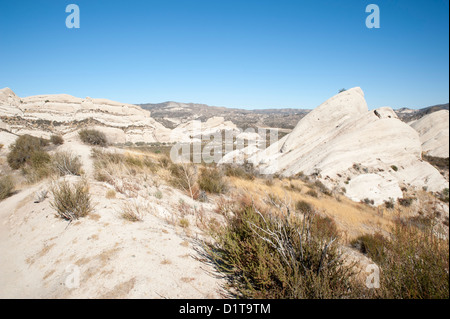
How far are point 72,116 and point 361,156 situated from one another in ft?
91.4

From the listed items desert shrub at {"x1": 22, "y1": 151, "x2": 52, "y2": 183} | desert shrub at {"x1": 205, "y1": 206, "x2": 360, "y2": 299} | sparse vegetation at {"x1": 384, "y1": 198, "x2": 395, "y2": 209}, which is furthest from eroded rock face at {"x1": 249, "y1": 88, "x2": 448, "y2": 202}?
desert shrub at {"x1": 22, "y1": 151, "x2": 52, "y2": 183}

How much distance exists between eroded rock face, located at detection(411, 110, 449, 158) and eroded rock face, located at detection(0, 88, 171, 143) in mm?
33166

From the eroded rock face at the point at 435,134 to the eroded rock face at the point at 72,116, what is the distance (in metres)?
33.2

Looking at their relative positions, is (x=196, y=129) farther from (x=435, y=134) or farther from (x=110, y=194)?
(x=435, y=134)

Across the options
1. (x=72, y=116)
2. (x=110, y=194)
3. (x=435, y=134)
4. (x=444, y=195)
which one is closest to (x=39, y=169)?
(x=110, y=194)

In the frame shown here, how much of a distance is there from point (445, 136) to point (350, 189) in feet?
67.8

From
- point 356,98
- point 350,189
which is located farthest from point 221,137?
point 350,189

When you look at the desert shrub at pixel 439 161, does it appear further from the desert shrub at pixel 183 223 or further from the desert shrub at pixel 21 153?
the desert shrub at pixel 21 153

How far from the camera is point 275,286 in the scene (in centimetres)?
189

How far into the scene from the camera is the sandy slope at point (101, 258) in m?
2.12

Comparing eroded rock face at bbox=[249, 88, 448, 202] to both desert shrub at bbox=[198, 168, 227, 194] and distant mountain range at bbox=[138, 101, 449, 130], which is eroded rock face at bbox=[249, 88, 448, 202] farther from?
Answer: distant mountain range at bbox=[138, 101, 449, 130]

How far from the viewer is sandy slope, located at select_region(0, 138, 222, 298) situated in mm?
2119

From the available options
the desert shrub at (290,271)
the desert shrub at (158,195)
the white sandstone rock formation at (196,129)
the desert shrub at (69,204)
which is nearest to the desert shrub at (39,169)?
the desert shrub at (69,204)
